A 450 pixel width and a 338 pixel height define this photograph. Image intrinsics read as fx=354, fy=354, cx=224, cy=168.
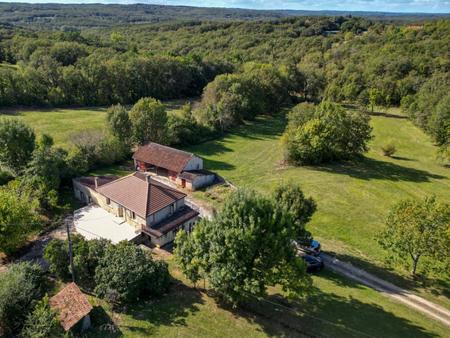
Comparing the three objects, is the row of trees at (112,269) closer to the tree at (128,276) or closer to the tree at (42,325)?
the tree at (128,276)

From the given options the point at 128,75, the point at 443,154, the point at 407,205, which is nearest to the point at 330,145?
the point at 443,154

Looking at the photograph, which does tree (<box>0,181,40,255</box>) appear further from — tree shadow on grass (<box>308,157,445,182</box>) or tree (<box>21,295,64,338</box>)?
tree shadow on grass (<box>308,157,445,182</box>)

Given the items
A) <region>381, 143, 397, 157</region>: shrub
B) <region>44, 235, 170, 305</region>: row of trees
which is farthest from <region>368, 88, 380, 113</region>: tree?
<region>44, 235, 170, 305</region>: row of trees

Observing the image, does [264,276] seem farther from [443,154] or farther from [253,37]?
[253,37]

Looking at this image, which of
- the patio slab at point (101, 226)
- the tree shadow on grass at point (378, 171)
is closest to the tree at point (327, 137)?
the tree shadow on grass at point (378, 171)

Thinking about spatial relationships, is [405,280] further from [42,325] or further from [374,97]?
[374,97]

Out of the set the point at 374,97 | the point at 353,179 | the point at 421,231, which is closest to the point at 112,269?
the point at 421,231
